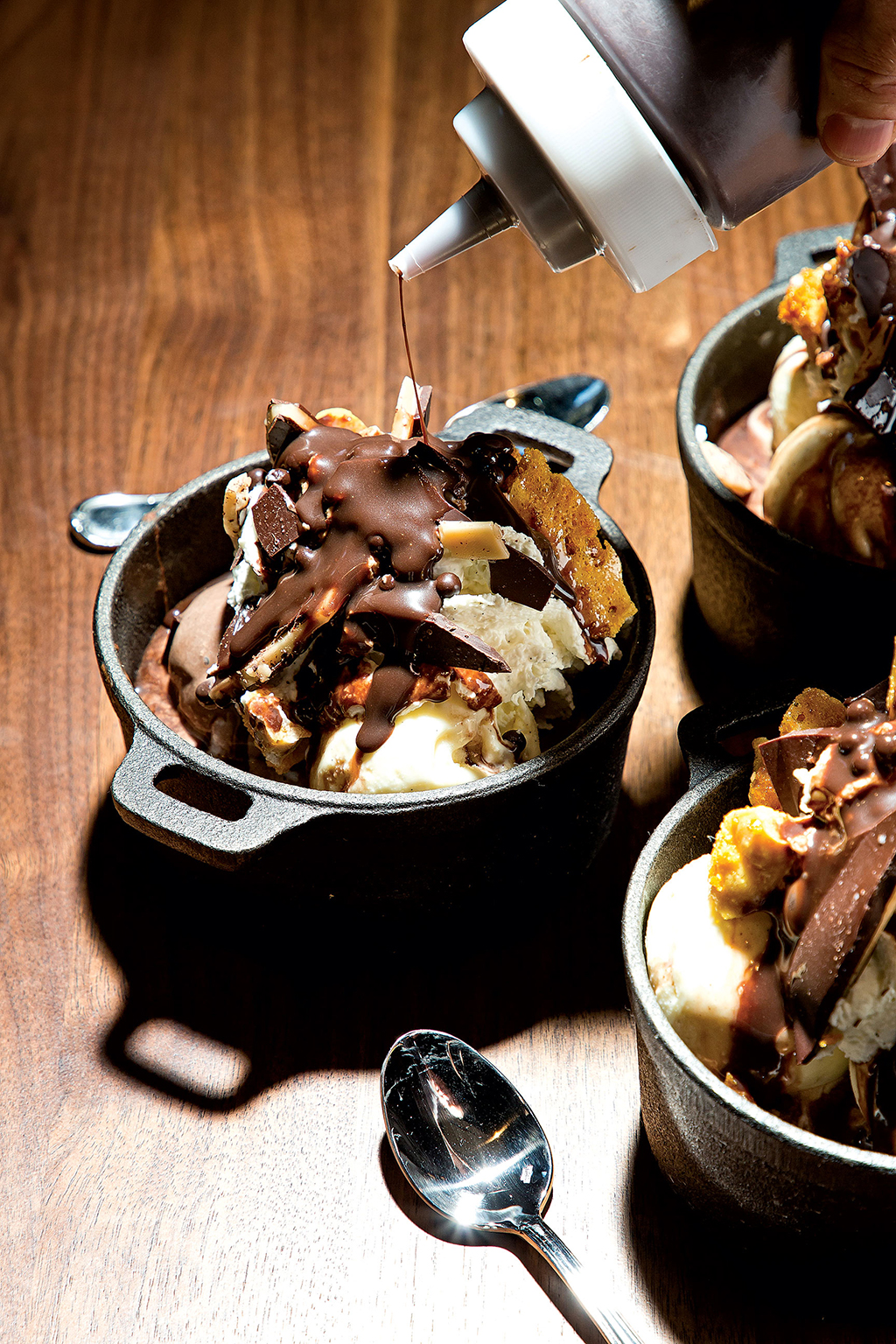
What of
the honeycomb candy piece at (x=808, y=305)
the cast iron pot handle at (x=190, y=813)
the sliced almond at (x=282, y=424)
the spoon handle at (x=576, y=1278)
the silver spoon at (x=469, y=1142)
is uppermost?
the sliced almond at (x=282, y=424)

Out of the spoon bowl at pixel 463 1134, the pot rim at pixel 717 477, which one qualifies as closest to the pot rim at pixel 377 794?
the pot rim at pixel 717 477

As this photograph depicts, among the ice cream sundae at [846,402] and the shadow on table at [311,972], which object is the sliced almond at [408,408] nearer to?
the ice cream sundae at [846,402]

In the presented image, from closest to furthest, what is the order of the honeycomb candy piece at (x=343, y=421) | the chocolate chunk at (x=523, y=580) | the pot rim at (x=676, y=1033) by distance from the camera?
the pot rim at (x=676, y=1033) → the chocolate chunk at (x=523, y=580) → the honeycomb candy piece at (x=343, y=421)

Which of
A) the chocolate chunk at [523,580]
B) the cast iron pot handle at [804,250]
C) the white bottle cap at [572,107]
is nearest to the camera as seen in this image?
the white bottle cap at [572,107]

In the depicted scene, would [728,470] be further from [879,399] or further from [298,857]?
[298,857]

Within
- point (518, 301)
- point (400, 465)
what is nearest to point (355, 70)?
point (518, 301)

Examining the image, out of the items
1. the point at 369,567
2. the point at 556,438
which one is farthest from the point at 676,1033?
the point at 556,438

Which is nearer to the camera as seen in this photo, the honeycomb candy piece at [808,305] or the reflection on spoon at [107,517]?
the honeycomb candy piece at [808,305]

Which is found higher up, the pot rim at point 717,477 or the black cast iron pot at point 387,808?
the black cast iron pot at point 387,808
